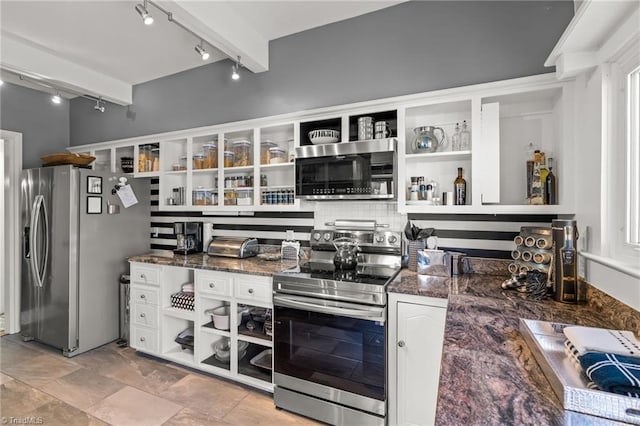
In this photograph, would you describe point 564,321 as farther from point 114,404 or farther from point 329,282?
point 114,404

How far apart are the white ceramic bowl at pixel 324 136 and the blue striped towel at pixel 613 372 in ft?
6.47

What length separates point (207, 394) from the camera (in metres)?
2.26

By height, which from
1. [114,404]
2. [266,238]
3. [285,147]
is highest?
[285,147]

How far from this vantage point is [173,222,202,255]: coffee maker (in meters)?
2.98

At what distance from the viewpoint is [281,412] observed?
2.06m

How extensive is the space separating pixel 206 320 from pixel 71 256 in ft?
4.83

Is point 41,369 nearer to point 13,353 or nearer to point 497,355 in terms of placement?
point 13,353

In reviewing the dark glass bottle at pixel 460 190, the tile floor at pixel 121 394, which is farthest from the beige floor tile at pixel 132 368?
the dark glass bottle at pixel 460 190

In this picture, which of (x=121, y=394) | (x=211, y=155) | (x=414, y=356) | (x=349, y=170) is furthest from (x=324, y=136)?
(x=121, y=394)

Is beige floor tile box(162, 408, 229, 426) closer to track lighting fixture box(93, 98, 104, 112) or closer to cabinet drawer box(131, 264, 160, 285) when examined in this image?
cabinet drawer box(131, 264, 160, 285)

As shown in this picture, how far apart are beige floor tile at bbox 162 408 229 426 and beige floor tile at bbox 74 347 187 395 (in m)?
0.38

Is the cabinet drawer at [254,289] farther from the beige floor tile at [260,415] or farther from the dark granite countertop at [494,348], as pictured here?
the dark granite countertop at [494,348]

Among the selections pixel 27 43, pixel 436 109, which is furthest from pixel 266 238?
pixel 27 43

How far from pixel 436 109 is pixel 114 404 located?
10.2 ft
